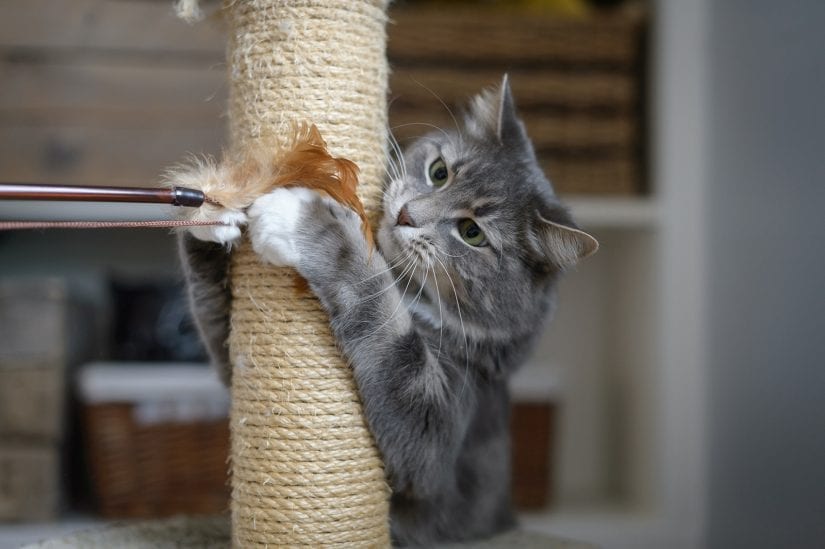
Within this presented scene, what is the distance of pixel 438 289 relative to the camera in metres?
1.03

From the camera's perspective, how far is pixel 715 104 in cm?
177

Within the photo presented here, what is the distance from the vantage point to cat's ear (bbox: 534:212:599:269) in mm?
973

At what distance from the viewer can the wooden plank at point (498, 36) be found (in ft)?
5.79

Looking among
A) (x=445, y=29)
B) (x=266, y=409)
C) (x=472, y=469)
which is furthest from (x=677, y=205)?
(x=266, y=409)

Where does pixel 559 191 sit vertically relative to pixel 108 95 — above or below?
below

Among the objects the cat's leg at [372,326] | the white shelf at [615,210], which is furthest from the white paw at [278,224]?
the white shelf at [615,210]

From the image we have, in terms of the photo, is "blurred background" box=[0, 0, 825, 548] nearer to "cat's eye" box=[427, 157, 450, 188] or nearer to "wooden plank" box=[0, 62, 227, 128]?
"wooden plank" box=[0, 62, 227, 128]

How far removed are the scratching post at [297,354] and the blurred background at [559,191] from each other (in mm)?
661

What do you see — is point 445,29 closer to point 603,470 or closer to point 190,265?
point 190,265

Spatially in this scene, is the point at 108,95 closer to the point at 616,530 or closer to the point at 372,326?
the point at 372,326

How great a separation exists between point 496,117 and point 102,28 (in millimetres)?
1050

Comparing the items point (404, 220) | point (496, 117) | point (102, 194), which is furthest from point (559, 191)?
point (102, 194)

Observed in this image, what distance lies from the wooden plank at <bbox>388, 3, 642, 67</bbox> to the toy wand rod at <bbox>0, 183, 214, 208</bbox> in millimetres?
1046

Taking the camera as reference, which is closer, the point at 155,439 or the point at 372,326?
the point at 372,326
